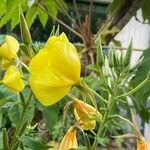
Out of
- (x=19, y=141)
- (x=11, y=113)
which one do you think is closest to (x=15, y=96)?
(x=11, y=113)

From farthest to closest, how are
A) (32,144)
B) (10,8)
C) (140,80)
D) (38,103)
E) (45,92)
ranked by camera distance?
(10,8) < (140,80) < (38,103) < (32,144) < (45,92)

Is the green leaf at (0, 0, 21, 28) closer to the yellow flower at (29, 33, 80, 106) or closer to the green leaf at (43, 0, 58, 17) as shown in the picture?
the green leaf at (43, 0, 58, 17)

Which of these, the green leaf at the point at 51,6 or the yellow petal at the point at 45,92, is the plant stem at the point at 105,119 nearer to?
the yellow petal at the point at 45,92

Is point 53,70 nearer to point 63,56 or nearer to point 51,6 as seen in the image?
point 63,56

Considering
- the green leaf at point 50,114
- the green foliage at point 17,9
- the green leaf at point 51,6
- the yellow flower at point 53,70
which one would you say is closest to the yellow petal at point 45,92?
the yellow flower at point 53,70

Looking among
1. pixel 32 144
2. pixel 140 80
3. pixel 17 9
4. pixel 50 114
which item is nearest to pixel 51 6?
pixel 17 9

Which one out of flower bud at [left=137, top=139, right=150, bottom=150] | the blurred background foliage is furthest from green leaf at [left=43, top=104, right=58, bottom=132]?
flower bud at [left=137, top=139, right=150, bottom=150]

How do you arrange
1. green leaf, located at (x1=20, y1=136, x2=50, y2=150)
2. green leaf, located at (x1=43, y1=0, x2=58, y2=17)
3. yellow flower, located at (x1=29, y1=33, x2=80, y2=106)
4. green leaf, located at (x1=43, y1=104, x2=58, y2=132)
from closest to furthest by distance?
yellow flower, located at (x1=29, y1=33, x2=80, y2=106), green leaf, located at (x1=20, y1=136, x2=50, y2=150), green leaf, located at (x1=43, y1=104, x2=58, y2=132), green leaf, located at (x1=43, y1=0, x2=58, y2=17)

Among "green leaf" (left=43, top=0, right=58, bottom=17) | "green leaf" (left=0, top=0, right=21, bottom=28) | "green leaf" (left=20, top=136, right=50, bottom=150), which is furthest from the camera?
"green leaf" (left=43, top=0, right=58, bottom=17)

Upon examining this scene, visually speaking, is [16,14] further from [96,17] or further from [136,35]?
Answer: [136,35]
